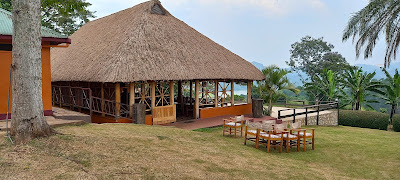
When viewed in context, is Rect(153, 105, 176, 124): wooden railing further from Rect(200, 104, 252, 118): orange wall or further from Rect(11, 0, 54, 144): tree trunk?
Rect(11, 0, 54, 144): tree trunk

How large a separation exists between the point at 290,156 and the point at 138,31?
9.07 meters

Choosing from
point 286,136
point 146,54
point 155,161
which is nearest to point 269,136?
point 286,136

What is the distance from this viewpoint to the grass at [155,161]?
5.08m

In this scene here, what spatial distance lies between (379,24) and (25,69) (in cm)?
1414

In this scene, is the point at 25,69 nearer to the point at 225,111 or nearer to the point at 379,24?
the point at 225,111

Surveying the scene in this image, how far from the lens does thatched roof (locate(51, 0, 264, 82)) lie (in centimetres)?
1304

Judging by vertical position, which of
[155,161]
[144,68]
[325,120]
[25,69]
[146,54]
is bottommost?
[325,120]

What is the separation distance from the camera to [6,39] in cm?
893

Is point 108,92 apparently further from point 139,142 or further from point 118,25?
point 139,142

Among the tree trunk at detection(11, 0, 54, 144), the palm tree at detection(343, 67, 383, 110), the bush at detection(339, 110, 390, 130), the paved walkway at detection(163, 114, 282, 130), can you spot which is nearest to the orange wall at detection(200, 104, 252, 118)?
the paved walkway at detection(163, 114, 282, 130)

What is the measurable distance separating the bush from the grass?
941cm

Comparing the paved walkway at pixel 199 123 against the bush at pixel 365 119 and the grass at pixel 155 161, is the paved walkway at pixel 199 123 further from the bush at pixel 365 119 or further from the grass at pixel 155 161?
the bush at pixel 365 119

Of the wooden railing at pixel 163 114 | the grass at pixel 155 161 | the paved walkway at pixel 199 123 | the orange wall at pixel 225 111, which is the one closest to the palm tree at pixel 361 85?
the orange wall at pixel 225 111

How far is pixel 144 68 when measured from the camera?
1297cm
